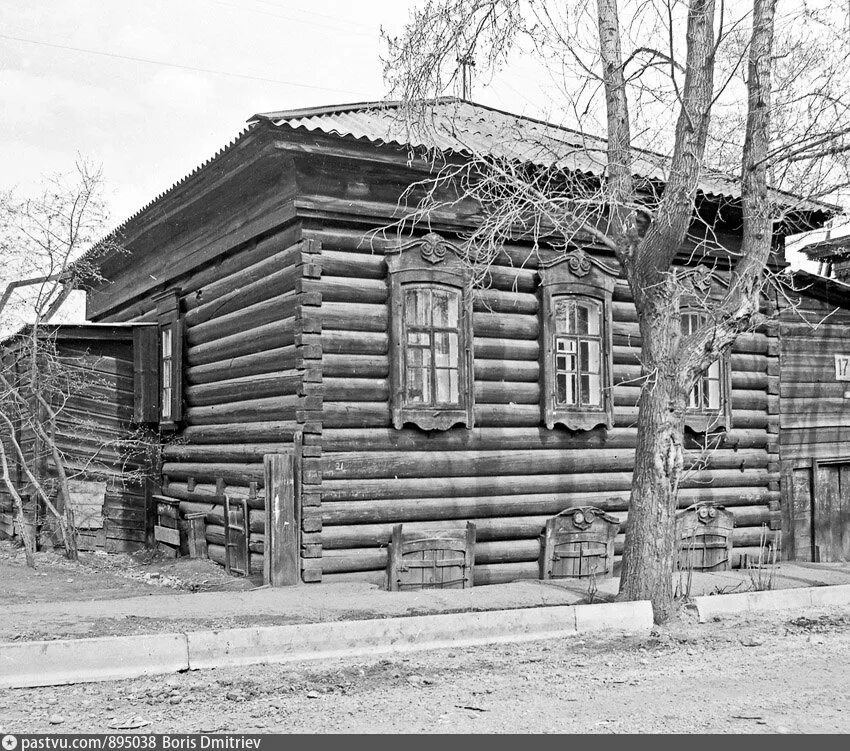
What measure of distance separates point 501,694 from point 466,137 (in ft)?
26.4

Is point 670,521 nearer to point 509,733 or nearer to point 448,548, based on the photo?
point 448,548

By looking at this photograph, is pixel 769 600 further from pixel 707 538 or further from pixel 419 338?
pixel 419 338

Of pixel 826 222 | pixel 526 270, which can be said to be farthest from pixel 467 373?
pixel 826 222

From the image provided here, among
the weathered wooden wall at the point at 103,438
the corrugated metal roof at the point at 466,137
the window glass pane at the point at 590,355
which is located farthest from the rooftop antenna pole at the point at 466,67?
the weathered wooden wall at the point at 103,438

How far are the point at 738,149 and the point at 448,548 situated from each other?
5.48 m

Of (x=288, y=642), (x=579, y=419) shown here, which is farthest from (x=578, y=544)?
(x=288, y=642)

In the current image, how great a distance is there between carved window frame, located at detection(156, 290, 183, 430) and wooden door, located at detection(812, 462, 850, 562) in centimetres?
964

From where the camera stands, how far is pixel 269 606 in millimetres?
9422

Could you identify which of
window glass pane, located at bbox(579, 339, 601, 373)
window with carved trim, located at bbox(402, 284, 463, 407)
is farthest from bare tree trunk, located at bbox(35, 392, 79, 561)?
window glass pane, located at bbox(579, 339, 601, 373)

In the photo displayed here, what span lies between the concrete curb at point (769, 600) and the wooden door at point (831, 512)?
4.54m

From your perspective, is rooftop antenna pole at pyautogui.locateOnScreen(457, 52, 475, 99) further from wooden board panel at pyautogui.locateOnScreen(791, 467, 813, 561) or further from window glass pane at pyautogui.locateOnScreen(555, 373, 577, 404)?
wooden board panel at pyautogui.locateOnScreen(791, 467, 813, 561)

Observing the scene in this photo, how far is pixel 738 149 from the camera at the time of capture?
1064cm

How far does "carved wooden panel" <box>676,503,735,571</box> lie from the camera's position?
13.3m
